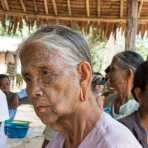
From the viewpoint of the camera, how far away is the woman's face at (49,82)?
3.42 ft

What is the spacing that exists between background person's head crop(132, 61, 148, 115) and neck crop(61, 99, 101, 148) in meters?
0.74

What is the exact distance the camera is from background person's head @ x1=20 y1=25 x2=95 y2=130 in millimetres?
1044

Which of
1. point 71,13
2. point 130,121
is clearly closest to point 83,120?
point 130,121

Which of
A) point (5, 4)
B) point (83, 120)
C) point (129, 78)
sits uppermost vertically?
point (83, 120)

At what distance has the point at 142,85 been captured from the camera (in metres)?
1.85

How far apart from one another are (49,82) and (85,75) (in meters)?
0.10

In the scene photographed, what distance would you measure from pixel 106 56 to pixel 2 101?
14179 millimetres

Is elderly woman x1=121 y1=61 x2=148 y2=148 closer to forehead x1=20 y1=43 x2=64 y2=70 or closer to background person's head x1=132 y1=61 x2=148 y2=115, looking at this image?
background person's head x1=132 y1=61 x2=148 y2=115

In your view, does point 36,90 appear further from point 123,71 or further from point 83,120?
point 123,71

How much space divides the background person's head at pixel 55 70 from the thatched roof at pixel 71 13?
22.5 feet

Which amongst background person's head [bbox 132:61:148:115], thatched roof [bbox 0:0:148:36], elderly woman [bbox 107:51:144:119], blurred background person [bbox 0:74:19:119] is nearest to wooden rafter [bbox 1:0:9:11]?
thatched roof [bbox 0:0:148:36]

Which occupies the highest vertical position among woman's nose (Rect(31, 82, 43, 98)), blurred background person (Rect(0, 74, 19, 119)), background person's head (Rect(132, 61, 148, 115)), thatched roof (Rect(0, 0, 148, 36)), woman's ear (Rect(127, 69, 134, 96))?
woman's nose (Rect(31, 82, 43, 98))

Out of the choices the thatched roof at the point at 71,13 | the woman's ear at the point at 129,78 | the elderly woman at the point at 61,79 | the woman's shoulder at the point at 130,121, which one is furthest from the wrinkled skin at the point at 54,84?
the thatched roof at the point at 71,13

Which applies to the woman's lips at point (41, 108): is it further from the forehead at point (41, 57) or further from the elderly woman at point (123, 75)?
the elderly woman at point (123, 75)
